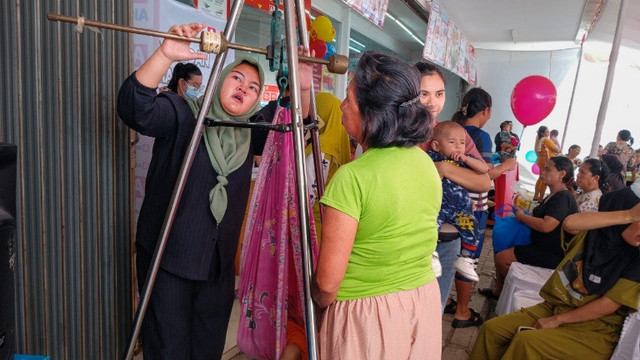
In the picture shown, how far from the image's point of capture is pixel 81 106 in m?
1.52

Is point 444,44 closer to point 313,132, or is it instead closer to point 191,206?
point 313,132

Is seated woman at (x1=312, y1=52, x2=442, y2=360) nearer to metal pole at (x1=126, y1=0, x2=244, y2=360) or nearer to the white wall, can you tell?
metal pole at (x1=126, y1=0, x2=244, y2=360)

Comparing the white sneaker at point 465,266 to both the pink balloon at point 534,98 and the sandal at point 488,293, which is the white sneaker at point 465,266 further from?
the pink balloon at point 534,98

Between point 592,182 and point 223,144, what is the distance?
306cm

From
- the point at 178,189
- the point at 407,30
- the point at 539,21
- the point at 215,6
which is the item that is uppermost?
the point at 539,21

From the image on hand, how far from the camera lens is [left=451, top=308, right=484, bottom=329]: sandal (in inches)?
129

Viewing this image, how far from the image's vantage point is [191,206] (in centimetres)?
146

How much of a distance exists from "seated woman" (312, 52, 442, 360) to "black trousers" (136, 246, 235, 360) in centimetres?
48

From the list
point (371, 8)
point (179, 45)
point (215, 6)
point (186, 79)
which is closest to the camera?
point (179, 45)

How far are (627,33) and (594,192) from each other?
6.29 m

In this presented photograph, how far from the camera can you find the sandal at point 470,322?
329cm

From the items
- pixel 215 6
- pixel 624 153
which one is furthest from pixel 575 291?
pixel 624 153

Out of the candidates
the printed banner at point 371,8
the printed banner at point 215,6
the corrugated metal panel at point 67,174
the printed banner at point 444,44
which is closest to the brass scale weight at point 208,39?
the corrugated metal panel at point 67,174

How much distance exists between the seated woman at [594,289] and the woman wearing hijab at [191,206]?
1528 millimetres
